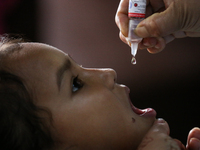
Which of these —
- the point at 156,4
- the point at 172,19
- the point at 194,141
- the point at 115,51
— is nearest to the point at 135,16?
the point at 172,19

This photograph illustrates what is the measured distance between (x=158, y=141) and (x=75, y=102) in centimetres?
32

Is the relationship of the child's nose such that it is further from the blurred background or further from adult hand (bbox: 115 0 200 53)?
the blurred background

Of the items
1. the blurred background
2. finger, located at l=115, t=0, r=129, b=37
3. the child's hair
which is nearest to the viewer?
the child's hair

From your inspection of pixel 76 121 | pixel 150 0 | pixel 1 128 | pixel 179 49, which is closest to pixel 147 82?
pixel 179 49

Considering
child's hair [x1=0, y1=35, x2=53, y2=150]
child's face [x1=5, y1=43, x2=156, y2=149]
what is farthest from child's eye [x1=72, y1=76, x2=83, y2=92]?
child's hair [x1=0, y1=35, x2=53, y2=150]

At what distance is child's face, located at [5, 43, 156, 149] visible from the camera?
31.6 inches

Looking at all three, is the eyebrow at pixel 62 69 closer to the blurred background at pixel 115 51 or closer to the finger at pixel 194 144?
the finger at pixel 194 144

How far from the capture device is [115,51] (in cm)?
194

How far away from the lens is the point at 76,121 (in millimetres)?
818

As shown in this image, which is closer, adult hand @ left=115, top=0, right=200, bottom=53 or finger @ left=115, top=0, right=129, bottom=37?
adult hand @ left=115, top=0, right=200, bottom=53

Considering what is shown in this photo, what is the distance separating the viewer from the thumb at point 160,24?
943mm

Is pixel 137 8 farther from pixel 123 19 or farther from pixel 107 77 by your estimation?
pixel 107 77

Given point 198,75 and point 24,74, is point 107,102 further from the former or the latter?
point 198,75

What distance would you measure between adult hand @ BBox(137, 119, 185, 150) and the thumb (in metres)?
0.39
